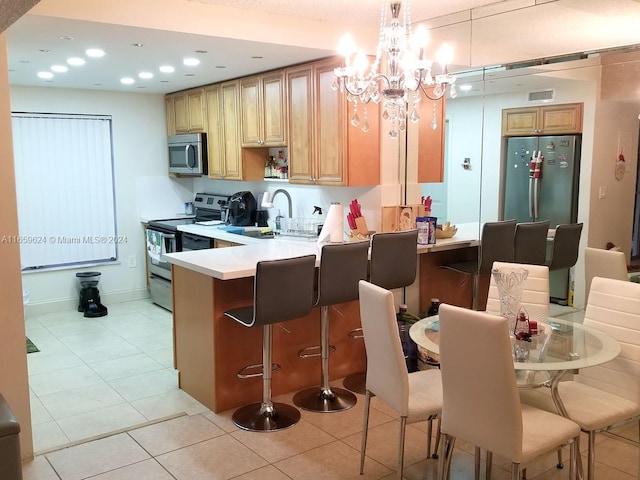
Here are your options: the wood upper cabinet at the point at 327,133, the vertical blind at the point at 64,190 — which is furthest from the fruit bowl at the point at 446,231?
the vertical blind at the point at 64,190

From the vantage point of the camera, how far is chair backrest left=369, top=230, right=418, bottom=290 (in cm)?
397

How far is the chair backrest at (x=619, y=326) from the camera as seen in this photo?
290cm

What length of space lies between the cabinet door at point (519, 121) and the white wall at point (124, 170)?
4173 mm

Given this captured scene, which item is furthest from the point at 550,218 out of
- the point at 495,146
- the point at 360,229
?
the point at 360,229

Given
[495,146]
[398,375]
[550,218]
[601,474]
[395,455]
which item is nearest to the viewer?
[398,375]

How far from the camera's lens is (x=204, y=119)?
6254 mm

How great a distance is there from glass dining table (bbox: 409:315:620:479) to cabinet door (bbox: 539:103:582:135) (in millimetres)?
1541

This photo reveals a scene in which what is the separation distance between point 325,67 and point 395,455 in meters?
2.86

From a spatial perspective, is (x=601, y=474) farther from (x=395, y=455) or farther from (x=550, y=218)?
(x=550, y=218)

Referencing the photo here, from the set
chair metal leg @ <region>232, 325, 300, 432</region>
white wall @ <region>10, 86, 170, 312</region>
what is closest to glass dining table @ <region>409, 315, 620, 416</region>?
chair metal leg @ <region>232, 325, 300, 432</region>

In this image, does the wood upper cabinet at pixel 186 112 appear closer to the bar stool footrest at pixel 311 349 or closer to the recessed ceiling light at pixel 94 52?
the recessed ceiling light at pixel 94 52

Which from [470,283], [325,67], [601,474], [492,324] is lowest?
[601,474]

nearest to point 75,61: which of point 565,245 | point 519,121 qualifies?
point 519,121

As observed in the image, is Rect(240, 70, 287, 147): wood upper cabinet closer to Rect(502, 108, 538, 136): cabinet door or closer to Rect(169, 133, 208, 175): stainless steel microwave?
Rect(169, 133, 208, 175): stainless steel microwave
